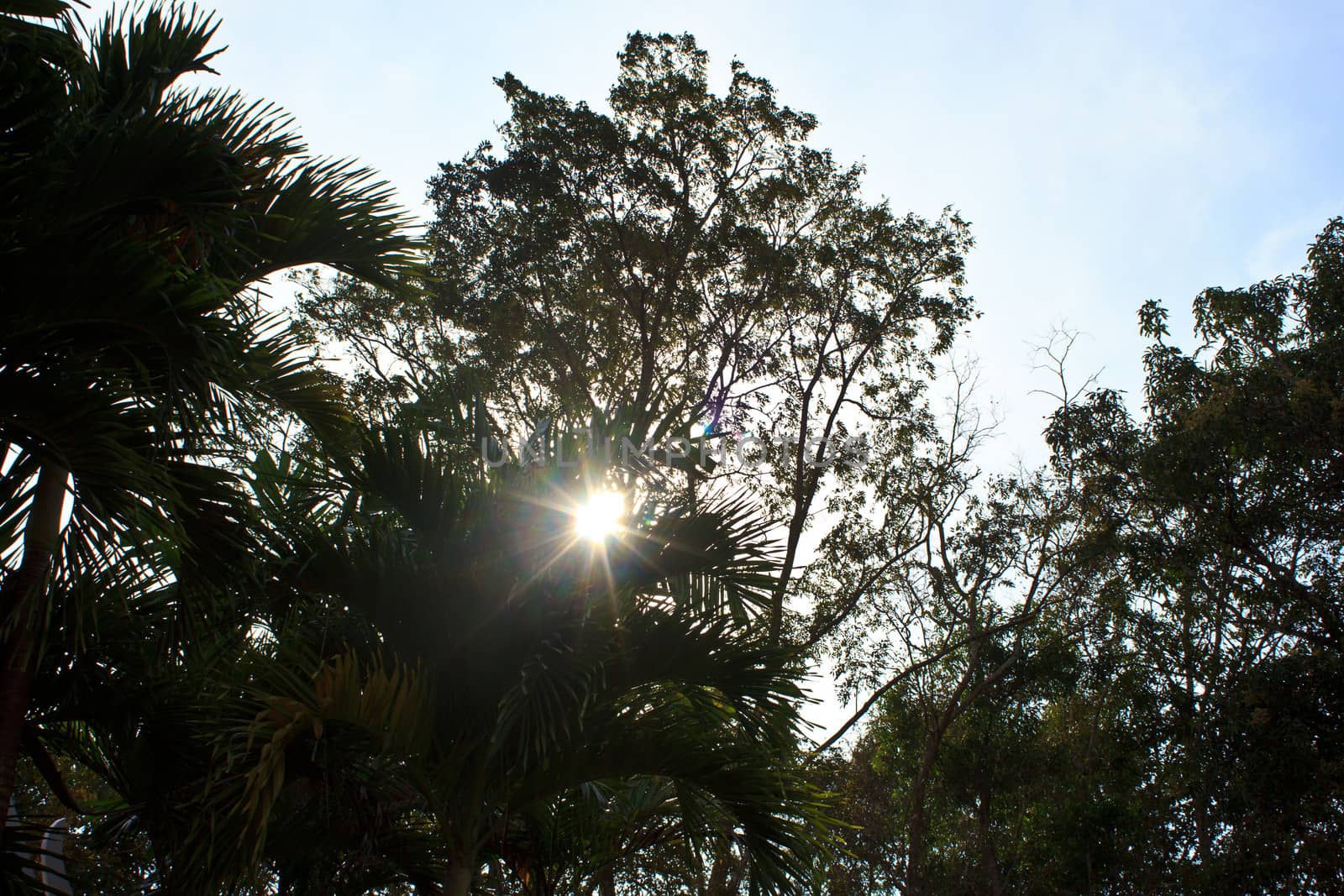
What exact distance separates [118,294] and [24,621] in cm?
115

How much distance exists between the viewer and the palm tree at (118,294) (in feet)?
9.39

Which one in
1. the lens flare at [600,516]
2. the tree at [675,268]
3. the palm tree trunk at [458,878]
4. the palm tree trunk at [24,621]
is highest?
the tree at [675,268]

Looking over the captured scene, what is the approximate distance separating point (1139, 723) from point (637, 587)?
10389 millimetres

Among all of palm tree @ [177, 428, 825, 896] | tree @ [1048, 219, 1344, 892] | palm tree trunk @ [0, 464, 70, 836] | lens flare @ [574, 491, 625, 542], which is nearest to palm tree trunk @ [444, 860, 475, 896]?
palm tree @ [177, 428, 825, 896]

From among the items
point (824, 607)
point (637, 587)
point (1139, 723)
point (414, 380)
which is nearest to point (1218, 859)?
point (1139, 723)

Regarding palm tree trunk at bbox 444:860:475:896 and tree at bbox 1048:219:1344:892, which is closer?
palm tree trunk at bbox 444:860:475:896

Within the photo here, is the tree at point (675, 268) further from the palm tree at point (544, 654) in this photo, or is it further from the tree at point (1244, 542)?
the palm tree at point (544, 654)

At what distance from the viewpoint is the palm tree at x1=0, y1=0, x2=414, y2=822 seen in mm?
2863

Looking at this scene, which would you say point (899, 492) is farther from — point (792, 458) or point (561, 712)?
point (561, 712)

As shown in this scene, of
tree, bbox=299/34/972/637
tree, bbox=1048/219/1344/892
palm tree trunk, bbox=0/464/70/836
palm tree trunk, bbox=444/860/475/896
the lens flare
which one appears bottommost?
palm tree trunk, bbox=444/860/475/896

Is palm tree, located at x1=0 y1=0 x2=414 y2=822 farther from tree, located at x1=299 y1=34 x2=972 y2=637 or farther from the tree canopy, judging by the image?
tree, located at x1=299 y1=34 x2=972 y2=637

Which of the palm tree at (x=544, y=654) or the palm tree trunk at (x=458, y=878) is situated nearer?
the palm tree at (x=544, y=654)

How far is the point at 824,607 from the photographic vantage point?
50.7ft

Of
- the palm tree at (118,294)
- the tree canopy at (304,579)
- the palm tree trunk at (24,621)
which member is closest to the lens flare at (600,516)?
the tree canopy at (304,579)
